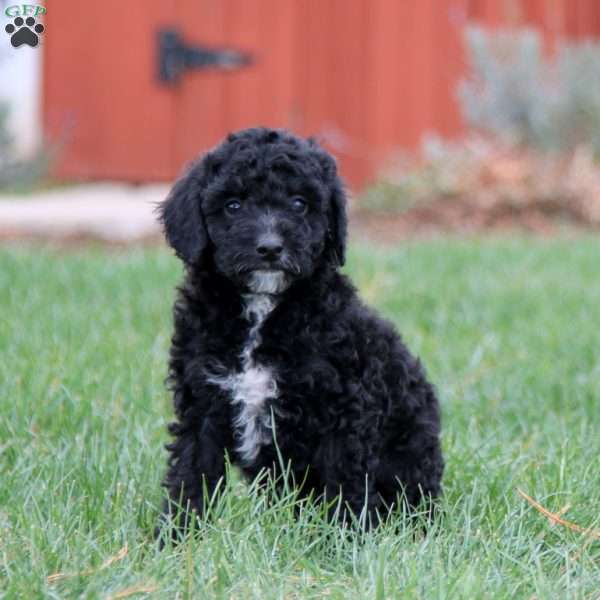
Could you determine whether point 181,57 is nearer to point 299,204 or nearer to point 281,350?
point 299,204

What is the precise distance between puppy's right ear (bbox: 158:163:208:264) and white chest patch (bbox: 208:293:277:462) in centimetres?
34

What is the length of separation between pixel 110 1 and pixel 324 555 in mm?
10686

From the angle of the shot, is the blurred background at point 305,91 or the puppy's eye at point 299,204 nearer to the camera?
the puppy's eye at point 299,204

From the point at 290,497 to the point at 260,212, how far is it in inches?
38.5

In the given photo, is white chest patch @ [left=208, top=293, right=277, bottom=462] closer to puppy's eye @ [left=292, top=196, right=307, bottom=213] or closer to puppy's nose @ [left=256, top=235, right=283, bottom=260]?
puppy's nose @ [left=256, top=235, right=283, bottom=260]

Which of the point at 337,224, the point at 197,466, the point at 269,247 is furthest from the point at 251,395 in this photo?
the point at 337,224

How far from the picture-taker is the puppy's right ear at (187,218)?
13.1 ft

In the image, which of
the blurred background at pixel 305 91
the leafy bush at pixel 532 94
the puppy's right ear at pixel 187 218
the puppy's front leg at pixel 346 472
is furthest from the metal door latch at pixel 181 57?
the puppy's front leg at pixel 346 472

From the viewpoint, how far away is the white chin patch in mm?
3877

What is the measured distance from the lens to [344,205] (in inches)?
165

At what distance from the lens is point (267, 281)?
390cm

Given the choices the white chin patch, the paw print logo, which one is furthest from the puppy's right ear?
the paw print logo

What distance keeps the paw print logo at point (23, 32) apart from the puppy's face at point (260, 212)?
2172 millimetres

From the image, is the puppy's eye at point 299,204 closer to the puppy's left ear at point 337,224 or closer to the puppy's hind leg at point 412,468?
the puppy's left ear at point 337,224
